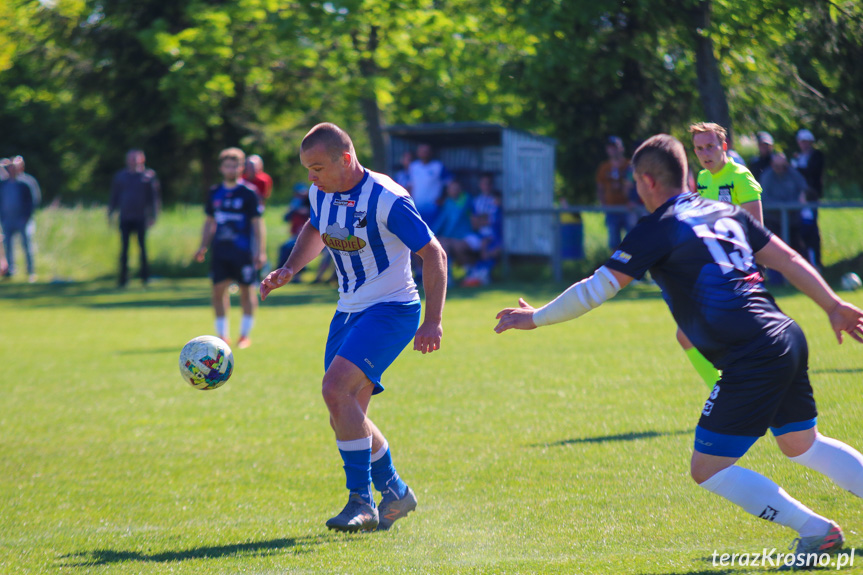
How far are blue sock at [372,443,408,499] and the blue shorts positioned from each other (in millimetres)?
362

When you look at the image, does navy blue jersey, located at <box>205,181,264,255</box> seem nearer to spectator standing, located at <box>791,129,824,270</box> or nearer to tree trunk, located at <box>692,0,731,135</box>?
tree trunk, located at <box>692,0,731,135</box>

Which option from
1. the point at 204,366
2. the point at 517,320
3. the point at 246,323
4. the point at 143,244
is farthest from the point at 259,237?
the point at 143,244

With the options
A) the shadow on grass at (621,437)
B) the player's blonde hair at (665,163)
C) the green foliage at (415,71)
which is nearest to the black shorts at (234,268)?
the green foliage at (415,71)

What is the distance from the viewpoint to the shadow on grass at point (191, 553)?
15.3 ft

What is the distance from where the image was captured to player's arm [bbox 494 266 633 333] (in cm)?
407

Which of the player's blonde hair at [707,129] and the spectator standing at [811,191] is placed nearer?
the player's blonde hair at [707,129]

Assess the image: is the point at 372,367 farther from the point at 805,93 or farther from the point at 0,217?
the point at 0,217

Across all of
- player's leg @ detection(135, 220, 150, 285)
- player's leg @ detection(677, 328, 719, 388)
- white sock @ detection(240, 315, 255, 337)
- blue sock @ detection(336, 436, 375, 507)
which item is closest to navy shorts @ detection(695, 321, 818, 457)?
blue sock @ detection(336, 436, 375, 507)

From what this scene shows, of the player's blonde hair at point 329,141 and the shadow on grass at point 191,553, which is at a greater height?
the player's blonde hair at point 329,141

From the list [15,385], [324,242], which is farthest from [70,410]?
[324,242]

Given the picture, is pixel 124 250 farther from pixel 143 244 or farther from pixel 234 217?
pixel 234 217

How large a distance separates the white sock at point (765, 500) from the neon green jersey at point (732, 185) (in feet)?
10.1

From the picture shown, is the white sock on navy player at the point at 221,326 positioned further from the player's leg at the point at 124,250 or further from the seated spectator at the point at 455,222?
the player's leg at the point at 124,250

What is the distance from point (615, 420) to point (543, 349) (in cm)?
392
